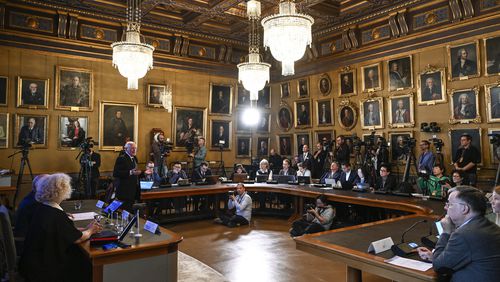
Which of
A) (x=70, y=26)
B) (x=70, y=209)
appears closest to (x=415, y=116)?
(x=70, y=209)

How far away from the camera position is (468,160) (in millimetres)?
8109

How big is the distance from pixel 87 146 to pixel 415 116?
8.79 m

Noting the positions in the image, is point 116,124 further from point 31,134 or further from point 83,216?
point 83,216

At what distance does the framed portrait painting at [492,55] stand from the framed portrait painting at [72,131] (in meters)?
10.9

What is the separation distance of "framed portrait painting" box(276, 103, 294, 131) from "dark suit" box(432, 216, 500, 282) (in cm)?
1102

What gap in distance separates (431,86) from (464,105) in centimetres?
99

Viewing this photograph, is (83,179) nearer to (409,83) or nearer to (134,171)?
(134,171)

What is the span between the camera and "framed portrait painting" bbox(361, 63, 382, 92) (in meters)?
10.7

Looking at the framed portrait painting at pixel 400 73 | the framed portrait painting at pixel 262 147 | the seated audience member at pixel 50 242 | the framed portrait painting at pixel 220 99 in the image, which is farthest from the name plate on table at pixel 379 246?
the framed portrait painting at pixel 262 147

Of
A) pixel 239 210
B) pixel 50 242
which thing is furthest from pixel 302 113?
pixel 50 242

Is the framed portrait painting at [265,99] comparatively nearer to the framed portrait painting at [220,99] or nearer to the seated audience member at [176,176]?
the framed portrait painting at [220,99]

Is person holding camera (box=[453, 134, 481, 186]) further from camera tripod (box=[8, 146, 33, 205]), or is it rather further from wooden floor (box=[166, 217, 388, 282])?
camera tripod (box=[8, 146, 33, 205])

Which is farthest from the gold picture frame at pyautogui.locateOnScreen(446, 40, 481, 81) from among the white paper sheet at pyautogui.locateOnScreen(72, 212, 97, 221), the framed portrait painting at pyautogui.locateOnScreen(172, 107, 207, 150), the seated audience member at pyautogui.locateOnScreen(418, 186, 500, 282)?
the white paper sheet at pyautogui.locateOnScreen(72, 212, 97, 221)

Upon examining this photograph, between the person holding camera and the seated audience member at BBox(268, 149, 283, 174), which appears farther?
the seated audience member at BBox(268, 149, 283, 174)
